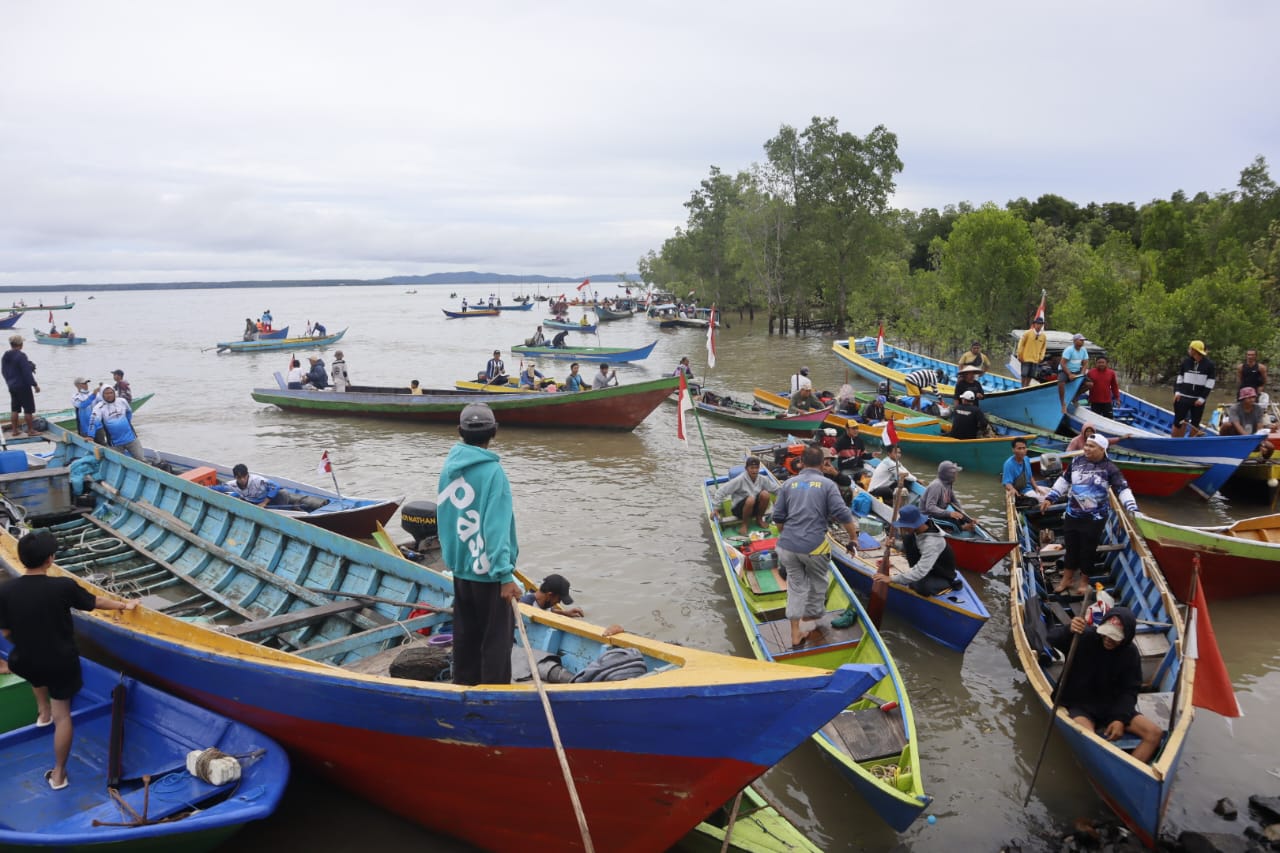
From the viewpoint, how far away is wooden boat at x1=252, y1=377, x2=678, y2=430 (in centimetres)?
1811

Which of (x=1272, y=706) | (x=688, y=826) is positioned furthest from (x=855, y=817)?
(x=1272, y=706)

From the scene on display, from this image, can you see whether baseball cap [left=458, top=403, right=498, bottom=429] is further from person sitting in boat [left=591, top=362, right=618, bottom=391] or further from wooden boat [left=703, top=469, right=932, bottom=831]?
person sitting in boat [left=591, top=362, right=618, bottom=391]

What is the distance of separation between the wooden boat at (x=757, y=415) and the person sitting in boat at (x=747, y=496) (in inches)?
217

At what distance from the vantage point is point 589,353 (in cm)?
3438

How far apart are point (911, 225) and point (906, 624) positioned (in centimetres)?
5584

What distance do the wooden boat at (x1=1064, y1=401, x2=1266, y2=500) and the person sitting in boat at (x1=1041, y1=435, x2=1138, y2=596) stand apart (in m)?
4.84

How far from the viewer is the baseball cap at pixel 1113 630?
528 centimetres

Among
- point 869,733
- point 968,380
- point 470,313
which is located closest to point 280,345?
point 470,313

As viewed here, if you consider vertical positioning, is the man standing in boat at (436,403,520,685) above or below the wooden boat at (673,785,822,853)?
above

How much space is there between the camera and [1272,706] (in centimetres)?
690

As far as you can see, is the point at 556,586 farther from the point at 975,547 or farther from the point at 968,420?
the point at 968,420

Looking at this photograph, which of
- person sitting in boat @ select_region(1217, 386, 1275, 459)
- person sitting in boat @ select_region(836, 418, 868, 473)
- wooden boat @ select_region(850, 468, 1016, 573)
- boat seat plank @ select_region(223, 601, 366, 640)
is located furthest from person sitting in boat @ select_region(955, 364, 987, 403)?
boat seat plank @ select_region(223, 601, 366, 640)

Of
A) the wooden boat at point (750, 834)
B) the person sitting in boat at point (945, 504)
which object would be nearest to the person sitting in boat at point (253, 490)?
the wooden boat at point (750, 834)

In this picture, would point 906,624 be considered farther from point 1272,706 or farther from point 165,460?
point 165,460
